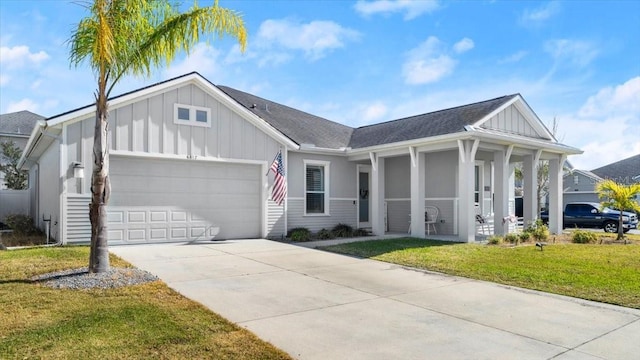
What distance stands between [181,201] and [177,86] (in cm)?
314

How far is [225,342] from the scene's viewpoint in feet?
13.3

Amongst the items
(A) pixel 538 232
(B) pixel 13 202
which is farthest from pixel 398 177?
(B) pixel 13 202

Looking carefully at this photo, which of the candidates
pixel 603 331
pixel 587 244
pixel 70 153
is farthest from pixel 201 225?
pixel 587 244

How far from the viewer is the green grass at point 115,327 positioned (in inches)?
149

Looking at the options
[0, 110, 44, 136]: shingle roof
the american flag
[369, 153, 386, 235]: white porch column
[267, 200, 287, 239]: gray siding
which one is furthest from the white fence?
[369, 153, 386, 235]: white porch column

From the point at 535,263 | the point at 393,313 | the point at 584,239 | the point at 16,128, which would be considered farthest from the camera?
the point at 16,128

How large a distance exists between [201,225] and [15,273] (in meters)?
5.29

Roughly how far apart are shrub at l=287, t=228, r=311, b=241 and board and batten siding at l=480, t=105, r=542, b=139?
249 inches

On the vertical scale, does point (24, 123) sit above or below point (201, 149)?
above

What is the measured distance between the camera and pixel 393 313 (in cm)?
526

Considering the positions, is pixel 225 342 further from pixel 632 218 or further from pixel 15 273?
pixel 632 218

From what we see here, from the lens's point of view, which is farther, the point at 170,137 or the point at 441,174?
the point at 441,174

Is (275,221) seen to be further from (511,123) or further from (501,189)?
(511,123)

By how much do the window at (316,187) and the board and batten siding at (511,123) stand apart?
213 inches
